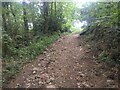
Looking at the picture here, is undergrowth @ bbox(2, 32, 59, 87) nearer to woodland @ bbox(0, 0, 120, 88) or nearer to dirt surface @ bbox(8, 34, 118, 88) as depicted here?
woodland @ bbox(0, 0, 120, 88)

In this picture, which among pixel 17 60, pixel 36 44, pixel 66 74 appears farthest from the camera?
→ pixel 36 44

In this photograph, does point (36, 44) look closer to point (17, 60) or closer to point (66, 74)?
point (17, 60)

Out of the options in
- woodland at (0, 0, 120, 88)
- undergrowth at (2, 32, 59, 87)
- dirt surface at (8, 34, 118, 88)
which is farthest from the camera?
woodland at (0, 0, 120, 88)

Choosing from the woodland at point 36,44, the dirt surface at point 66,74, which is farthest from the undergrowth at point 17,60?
the dirt surface at point 66,74

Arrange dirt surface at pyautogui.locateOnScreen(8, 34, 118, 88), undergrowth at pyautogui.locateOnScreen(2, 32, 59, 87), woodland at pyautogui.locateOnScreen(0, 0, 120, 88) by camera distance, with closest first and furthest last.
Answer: dirt surface at pyautogui.locateOnScreen(8, 34, 118, 88) → undergrowth at pyautogui.locateOnScreen(2, 32, 59, 87) → woodland at pyautogui.locateOnScreen(0, 0, 120, 88)

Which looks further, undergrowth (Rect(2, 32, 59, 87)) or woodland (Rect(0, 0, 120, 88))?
woodland (Rect(0, 0, 120, 88))

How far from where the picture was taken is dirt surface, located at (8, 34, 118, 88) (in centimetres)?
656

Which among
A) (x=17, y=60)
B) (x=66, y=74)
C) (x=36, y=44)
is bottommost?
(x=66, y=74)

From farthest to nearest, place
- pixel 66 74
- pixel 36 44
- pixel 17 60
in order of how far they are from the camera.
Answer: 1. pixel 36 44
2. pixel 17 60
3. pixel 66 74

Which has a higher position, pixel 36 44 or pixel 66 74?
pixel 36 44

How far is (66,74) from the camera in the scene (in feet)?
24.4

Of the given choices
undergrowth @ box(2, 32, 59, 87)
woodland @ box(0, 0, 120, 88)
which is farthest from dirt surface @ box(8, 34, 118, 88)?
undergrowth @ box(2, 32, 59, 87)

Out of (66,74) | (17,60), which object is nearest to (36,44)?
(17,60)

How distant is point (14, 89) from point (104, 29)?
264 inches
